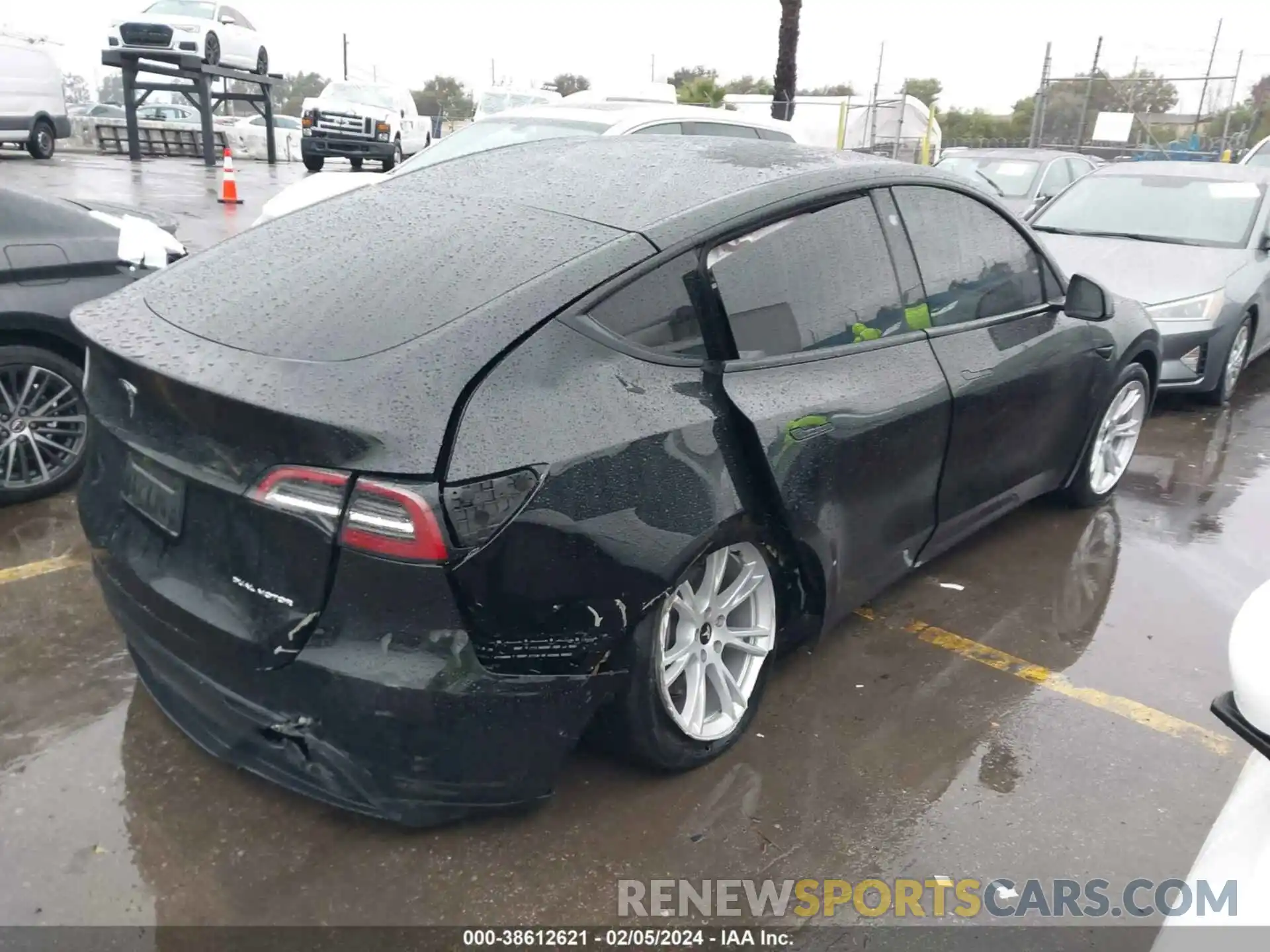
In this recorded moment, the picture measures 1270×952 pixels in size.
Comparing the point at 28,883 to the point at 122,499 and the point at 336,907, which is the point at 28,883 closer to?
the point at 336,907

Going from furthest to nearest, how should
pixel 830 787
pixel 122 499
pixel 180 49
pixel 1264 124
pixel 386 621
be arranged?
pixel 1264 124 → pixel 180 49 → pixel 830 787 → pixel 122 499 → pixel 386 621

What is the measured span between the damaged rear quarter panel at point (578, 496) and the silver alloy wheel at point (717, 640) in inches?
8.9

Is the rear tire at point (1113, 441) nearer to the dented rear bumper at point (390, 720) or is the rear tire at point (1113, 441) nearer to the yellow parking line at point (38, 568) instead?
the dented rear bumper at point (390, 720)

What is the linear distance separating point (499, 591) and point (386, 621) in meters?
0.25

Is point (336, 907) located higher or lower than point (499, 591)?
lower

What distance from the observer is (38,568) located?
3766mm

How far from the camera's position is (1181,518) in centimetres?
493

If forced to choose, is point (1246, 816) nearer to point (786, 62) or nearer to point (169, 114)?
point (786, 62)

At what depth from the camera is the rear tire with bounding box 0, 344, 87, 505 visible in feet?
13.5

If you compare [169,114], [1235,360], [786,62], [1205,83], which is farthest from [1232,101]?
A: [169,114]

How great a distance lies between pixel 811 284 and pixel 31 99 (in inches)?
829

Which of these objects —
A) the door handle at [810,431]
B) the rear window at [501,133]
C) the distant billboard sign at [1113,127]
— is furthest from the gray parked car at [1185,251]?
the distant billboard sign at [1113,127]

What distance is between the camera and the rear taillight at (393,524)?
2.05 metres

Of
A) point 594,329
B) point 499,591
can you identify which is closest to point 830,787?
point 499,591
